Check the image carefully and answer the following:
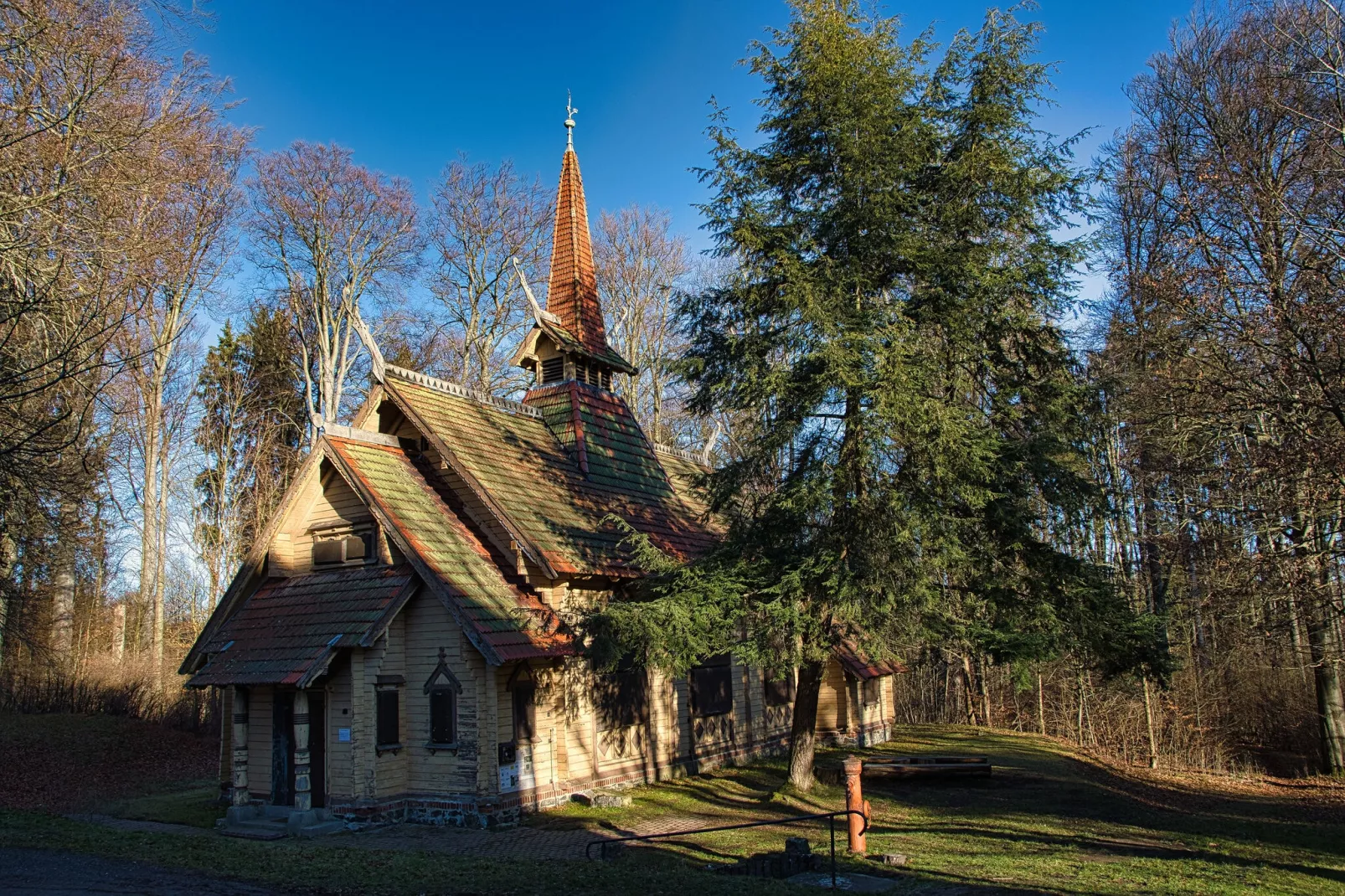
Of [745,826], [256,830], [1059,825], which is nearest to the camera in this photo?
[745,826]

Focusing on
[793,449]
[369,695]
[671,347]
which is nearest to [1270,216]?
[793,449]

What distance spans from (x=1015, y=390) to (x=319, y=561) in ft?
40.5

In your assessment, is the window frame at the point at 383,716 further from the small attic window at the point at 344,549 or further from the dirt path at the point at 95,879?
the dirt path at the point at 95,879

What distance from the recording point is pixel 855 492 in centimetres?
1437

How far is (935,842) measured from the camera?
1216 centimetres

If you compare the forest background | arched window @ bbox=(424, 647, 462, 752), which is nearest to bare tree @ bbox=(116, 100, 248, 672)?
the forest background

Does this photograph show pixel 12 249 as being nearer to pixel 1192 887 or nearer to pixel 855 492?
pixel 855 492

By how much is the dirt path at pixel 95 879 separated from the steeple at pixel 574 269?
536 inches

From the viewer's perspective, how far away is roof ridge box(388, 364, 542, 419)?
17391mm

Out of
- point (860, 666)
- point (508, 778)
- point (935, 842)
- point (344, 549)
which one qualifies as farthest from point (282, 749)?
point (860, 666)

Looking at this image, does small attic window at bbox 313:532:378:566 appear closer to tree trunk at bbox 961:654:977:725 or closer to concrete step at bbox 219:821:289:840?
concrete step at bbox 219:821:289:840

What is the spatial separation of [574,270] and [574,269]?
0.05 m

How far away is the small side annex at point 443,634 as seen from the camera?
14.1m

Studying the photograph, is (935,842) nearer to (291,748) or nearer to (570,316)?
(291,748)
